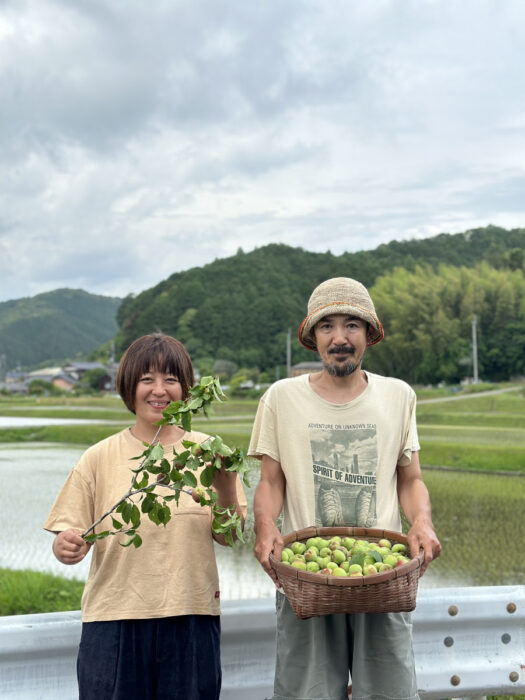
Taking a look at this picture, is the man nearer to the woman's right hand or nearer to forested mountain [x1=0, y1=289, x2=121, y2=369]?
the woman's right hand

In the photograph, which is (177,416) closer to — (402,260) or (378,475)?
(378,475)

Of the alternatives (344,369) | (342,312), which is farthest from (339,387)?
(342,312)

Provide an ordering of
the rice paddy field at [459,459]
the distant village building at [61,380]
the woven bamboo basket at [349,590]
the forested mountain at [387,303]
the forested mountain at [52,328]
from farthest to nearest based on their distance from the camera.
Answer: the forested mountain at [52,328]
the distant village building at [61,380]
the forested mountain at [387,303]
the rice paddy field at [459,459]
the woven bamboo basket at [349,590]

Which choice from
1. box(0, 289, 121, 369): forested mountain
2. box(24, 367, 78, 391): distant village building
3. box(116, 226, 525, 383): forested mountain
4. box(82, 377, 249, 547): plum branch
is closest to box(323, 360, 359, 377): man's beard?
box(82, 377, 249, 547): plum branch

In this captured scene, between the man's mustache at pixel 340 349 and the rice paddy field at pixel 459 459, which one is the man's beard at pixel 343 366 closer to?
the man's mustache at pixel 340 349

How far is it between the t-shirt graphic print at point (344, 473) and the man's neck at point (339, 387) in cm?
9

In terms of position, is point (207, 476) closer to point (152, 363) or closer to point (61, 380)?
point (152, 363)

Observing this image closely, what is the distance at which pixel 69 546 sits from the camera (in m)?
1.55

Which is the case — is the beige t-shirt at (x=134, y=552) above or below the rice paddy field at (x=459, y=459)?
above

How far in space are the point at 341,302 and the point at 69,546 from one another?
88cm

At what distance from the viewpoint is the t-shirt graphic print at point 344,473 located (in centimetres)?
174

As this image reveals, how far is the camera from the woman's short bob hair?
174 cm

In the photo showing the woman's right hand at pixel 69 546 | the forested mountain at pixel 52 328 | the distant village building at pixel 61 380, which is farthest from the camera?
the forested mountain at pixel 52 328

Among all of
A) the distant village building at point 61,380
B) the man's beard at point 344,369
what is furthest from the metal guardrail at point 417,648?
the distant village building at point 61,380
